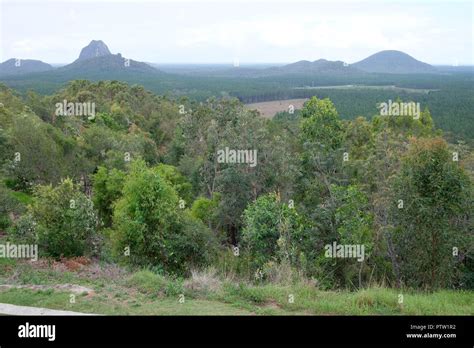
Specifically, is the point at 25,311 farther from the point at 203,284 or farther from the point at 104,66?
the point at 104,66

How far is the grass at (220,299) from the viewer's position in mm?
7609

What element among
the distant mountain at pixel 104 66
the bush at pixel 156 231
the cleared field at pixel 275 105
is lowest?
the bush at pixel 156 231

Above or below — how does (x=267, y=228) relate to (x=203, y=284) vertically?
below

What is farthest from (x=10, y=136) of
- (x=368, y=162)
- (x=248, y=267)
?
(x=368, y=162)

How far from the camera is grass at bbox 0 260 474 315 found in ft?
25.0

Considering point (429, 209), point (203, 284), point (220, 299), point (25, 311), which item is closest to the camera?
point (25, 311)

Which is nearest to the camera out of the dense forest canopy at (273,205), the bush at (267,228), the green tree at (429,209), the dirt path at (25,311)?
the dirt path at (25,311)

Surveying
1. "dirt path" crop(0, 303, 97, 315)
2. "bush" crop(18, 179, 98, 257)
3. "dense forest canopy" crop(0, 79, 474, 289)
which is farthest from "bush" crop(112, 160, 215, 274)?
"dirt path" crop(0, 303, 97, 315)

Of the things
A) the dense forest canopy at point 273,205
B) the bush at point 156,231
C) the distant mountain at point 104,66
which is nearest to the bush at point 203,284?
the dense forest canopy at point 273,205

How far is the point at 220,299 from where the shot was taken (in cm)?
830

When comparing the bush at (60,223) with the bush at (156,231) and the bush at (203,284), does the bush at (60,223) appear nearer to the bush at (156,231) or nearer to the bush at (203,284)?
the bush at (156,231)

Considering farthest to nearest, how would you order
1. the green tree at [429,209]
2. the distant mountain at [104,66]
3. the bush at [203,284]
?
the distant mountain at [104,66] < the green tree at [429,209] < the bush at [203,284]

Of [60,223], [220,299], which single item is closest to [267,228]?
[220,299]

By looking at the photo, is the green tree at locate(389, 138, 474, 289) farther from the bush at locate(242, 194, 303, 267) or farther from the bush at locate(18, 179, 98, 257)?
the bush at locate(18, 179, 98, 257)
